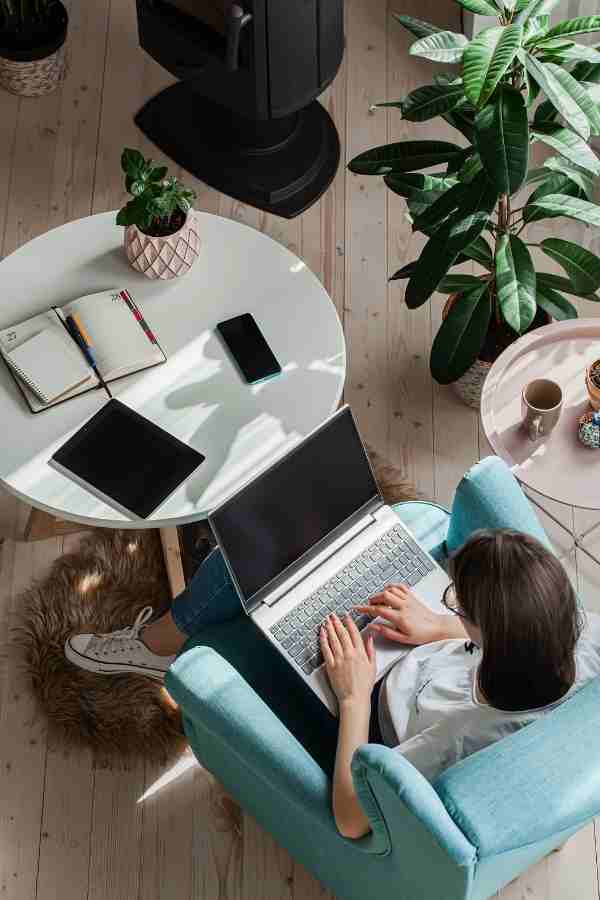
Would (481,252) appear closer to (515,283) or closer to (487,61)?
(515,283)

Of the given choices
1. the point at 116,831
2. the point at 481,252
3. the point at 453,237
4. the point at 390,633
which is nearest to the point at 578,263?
the point at 481,252

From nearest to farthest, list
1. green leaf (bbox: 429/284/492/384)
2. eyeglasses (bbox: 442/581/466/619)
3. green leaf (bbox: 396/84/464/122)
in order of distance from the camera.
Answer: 1. eyeglasses (bbox: 442/581/466/619)
2. green leaf (bbox: 396/84/464/122)
3. green leaf (bbox: 429/284/492/384)

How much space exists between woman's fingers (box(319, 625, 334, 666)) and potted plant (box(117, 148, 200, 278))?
854 millimetres

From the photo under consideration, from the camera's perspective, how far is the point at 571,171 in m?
2.34

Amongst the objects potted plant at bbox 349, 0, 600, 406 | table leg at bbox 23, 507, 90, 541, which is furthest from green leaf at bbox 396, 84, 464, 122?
table leg at bbox 23, 507, 90, 541

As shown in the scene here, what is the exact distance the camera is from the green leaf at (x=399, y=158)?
2.41 m

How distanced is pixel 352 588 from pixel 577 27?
110 centimetres

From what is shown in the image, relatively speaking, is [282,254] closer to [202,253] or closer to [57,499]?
[202,253]

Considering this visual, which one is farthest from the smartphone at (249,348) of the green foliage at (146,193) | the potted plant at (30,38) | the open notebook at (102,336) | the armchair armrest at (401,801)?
the potted plant at (30,38)

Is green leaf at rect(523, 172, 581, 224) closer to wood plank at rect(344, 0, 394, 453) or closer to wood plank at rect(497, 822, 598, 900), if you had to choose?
wood plank at rect(344, 0, 394, 453)

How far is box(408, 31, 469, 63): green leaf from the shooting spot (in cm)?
206

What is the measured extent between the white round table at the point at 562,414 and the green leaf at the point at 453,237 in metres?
0.22

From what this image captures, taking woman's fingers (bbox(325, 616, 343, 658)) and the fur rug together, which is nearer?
woman's fingers (bbox(325, 616, 343, 658))

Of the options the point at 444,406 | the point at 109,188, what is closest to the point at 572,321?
the point at 444,406
